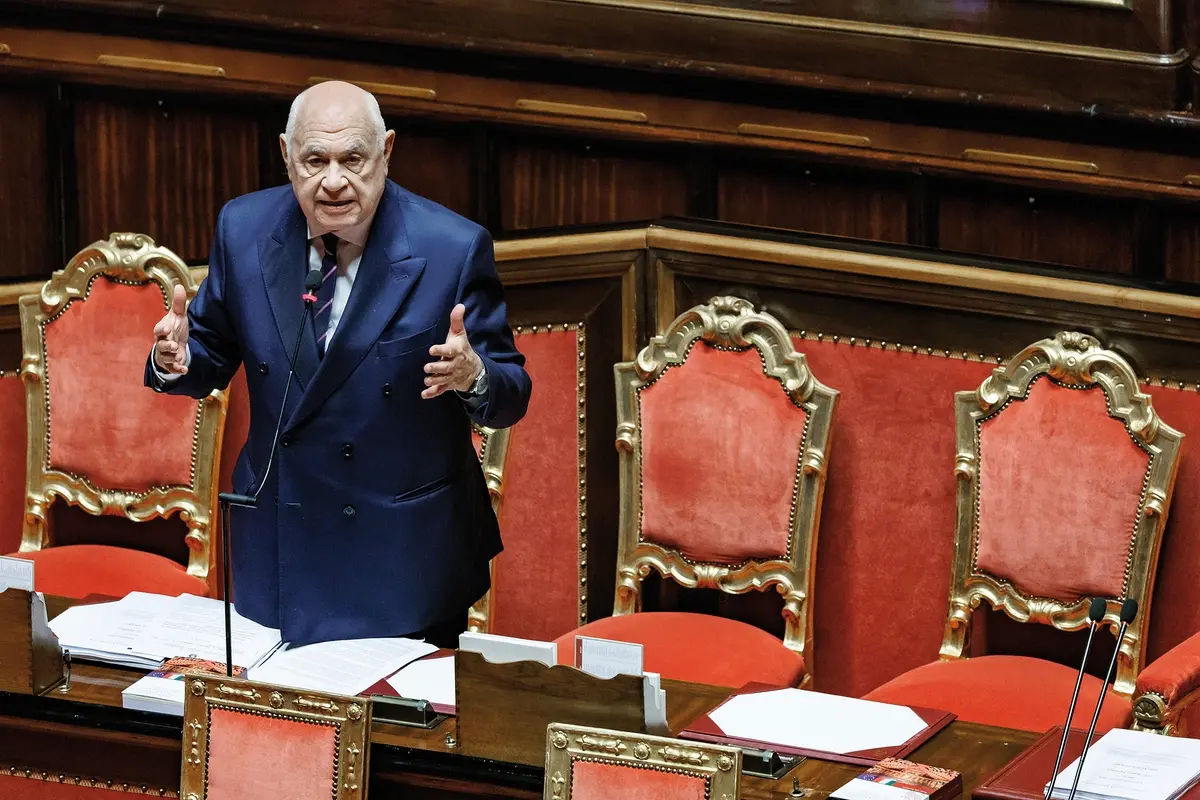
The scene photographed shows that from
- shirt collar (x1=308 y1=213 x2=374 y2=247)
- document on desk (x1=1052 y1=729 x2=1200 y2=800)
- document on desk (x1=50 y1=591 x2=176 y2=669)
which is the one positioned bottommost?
document on desk (x1=50 y1=591 x2=176 y2=669)

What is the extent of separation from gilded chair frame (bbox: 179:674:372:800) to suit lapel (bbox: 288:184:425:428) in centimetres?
35

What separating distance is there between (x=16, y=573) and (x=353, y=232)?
65 cm

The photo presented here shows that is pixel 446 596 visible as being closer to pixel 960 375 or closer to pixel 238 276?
pixel 238 276

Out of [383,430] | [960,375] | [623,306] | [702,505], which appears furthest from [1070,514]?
[383,430]

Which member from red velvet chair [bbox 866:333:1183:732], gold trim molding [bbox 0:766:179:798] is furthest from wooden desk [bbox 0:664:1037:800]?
red velvet chair [bbox 866:333:1183:732]

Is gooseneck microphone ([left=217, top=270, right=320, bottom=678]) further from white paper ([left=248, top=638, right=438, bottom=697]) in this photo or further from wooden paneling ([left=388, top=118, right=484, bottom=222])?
wooden paneling ([left=388, top=118, right=484, bottom=222])

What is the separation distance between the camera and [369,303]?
2.54 m

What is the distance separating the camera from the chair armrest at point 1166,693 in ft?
9.15

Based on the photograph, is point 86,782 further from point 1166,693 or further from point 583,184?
point 583,184

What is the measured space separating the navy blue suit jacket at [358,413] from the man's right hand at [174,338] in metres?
0.04

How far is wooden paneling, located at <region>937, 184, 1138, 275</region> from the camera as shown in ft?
13.5

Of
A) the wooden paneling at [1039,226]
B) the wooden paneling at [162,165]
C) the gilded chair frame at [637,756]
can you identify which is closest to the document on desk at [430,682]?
the gilded chair frame at [637,756]

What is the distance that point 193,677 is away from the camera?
94.4 inches

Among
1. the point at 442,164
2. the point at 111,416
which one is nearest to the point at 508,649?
the point at 111,416
